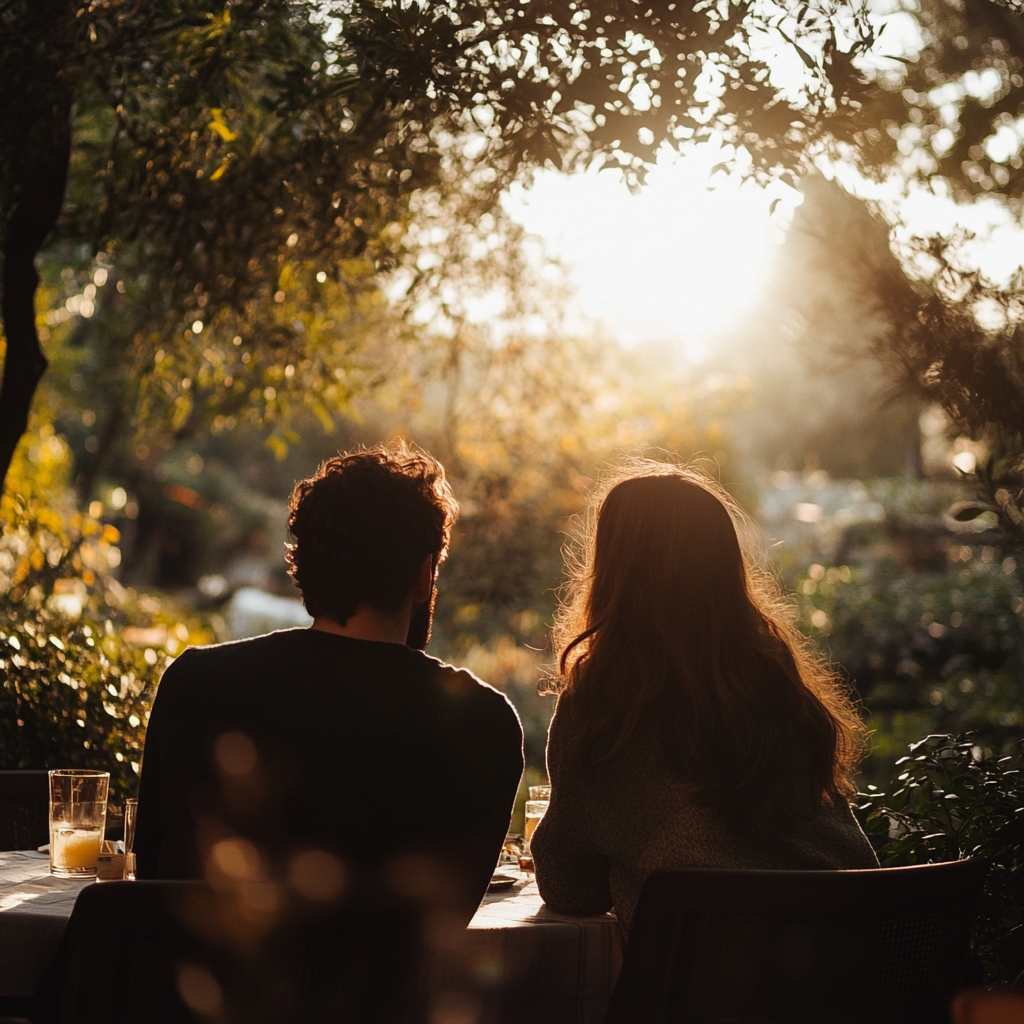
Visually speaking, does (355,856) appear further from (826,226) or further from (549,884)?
(826,226)

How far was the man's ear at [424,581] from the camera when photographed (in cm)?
229

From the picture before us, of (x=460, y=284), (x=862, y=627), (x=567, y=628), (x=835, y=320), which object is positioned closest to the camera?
(x=567, y=628)

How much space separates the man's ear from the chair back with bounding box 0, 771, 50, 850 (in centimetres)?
170

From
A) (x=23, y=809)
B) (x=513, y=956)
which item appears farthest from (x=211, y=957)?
(x=23, y=809)

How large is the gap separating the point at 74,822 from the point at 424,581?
107cm

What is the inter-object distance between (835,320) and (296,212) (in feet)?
7.33

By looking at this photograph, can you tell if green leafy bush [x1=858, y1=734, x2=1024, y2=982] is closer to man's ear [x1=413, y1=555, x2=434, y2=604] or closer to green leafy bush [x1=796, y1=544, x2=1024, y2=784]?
man's ear [x1=413, y1=555, x2=434, y2=604]

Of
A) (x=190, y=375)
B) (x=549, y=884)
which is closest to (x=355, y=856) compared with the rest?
(x=549, y=884)

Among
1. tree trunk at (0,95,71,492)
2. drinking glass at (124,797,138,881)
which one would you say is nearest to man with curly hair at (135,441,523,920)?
drinking glass at (124,797,138,881)

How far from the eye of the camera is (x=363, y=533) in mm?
2232

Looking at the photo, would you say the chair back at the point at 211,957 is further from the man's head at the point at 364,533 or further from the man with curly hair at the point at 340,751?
the man's head at the point at 364,533

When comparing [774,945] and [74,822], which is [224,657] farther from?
[774,945]

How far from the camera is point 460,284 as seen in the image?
22.3 ft

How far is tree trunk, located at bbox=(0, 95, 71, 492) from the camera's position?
187 inches
